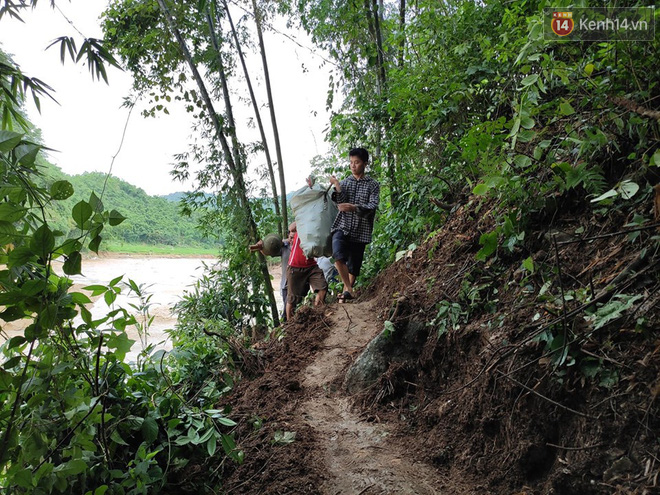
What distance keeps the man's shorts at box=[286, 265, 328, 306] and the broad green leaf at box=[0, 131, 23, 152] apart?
3559 mm

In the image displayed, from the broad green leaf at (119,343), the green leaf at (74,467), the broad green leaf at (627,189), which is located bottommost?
the green leaf at (74,467)

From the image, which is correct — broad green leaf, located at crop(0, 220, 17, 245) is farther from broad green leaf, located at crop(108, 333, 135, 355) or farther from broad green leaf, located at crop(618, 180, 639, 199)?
broad green leaf, located at crop(618, 180, 639, 199)

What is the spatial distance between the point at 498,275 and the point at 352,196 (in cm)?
208

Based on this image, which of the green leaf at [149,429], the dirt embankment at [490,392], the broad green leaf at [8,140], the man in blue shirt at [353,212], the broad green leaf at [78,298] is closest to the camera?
the broad green leaf at [8,140]

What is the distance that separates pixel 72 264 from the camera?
121 cm

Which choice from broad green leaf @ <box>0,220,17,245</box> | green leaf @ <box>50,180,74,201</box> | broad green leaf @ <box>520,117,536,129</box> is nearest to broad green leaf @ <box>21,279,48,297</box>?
broad green leaf @ <box>0,220,17,245</box>

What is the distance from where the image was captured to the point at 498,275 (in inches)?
90.9

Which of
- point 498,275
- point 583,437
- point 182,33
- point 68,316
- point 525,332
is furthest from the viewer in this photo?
point 182,33

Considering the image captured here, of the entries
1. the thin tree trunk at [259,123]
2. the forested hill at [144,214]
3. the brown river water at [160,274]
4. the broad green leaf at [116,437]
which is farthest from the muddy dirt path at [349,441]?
the forested hill at [144,214]

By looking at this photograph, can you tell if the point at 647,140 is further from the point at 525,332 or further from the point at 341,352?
the point at 341,352

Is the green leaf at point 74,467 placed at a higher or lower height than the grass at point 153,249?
lower

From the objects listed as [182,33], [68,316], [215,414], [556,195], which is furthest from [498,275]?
[182,33]

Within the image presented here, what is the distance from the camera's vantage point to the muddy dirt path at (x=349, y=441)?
1.90 metres

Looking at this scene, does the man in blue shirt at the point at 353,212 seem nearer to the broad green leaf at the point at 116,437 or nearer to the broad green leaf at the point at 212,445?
the broad green leaf at the point at 212,445
